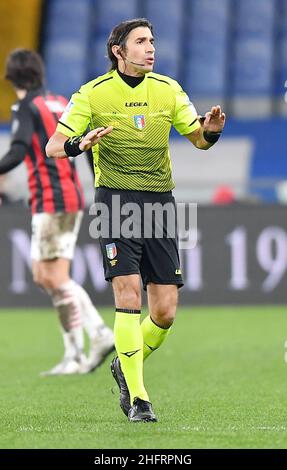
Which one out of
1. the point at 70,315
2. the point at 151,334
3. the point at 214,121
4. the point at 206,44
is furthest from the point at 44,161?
the point at 206,44

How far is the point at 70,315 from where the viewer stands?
8.73 meters

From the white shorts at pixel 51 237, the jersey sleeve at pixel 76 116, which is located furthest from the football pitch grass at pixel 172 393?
the jersey sleeve at pixel 76 116

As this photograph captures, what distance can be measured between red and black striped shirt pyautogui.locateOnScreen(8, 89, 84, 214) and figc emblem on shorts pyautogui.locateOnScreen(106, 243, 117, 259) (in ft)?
8.56

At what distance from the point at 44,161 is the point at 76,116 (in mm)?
2830

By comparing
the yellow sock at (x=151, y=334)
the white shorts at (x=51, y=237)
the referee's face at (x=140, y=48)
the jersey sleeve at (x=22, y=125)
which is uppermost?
the referee's face at (x=140, y=48)

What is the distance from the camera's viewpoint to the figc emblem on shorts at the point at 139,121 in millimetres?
6008

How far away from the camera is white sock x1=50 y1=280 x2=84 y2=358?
343 inches

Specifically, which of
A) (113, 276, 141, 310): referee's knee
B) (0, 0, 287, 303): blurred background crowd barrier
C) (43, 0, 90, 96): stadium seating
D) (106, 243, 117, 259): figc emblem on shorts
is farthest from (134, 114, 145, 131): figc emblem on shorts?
(43, 0, 90, 96): stadium seating

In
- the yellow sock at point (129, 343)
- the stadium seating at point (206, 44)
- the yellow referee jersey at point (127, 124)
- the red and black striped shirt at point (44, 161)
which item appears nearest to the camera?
the yellow sock at point (129, 343)

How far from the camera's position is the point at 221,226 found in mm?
14188

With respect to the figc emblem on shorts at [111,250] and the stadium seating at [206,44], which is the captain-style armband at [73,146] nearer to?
the figc emblem on shorts at [111,250]

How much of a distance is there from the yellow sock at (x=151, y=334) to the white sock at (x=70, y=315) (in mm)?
2350

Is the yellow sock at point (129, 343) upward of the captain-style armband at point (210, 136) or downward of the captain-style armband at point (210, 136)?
downward

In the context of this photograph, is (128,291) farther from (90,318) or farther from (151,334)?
(90,318)
